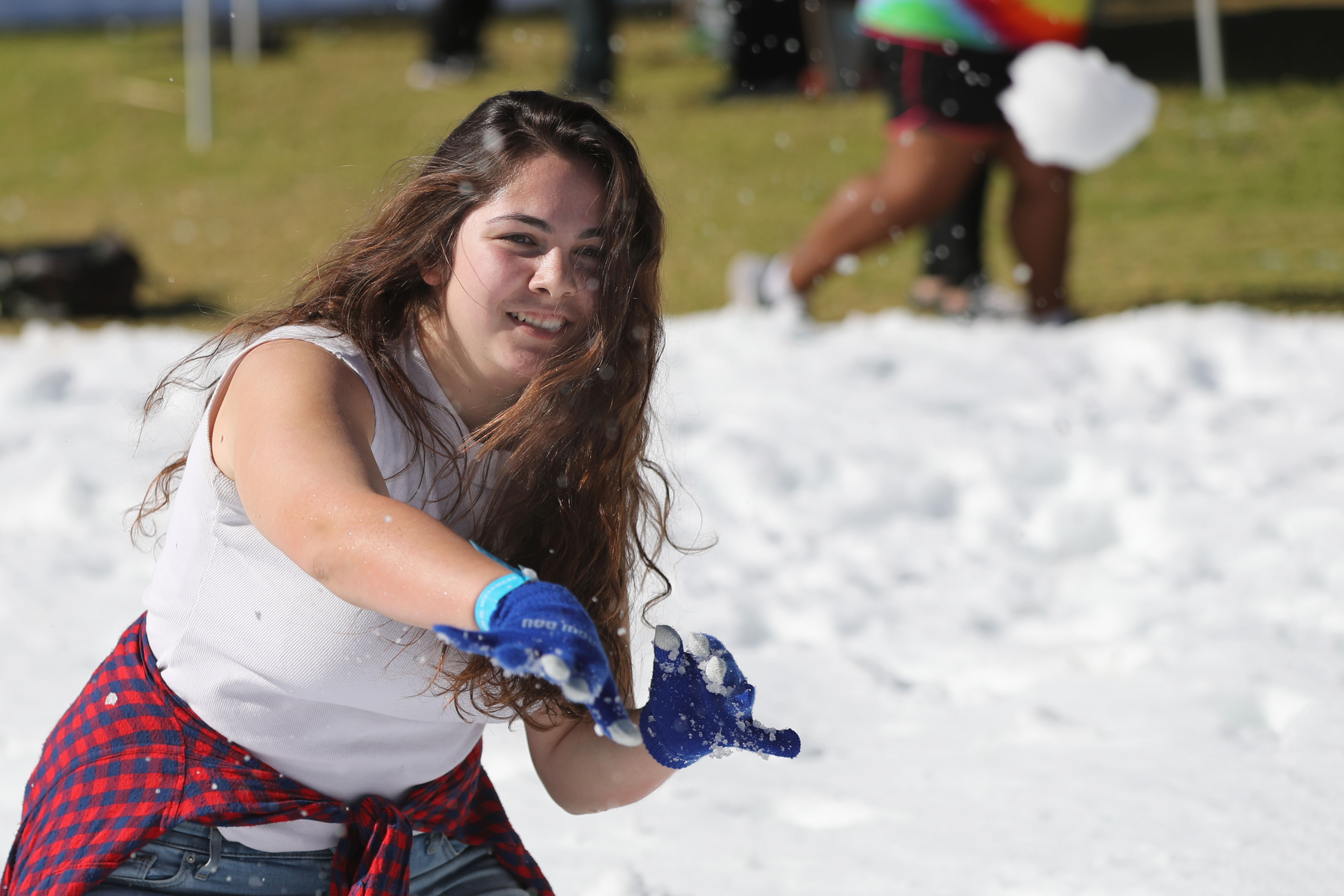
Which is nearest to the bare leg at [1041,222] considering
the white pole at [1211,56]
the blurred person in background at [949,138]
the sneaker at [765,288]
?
the blurred person in background at [949,138]

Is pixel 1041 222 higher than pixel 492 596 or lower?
lower

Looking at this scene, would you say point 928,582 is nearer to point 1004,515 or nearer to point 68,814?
point 1004,515

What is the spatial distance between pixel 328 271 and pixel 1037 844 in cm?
104

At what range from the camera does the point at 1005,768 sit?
1828 mm

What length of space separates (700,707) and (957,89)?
2528mm

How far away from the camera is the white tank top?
1209 millimetres

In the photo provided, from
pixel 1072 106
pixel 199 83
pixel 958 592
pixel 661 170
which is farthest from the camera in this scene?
pixel 199 83

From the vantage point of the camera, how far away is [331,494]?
1028mm

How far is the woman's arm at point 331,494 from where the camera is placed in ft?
3.18

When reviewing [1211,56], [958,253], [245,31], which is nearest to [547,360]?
[958,253]

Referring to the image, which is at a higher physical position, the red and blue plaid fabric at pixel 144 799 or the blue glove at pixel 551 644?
the blue glove at pixel 551 644

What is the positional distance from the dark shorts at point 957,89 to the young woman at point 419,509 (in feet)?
7.47

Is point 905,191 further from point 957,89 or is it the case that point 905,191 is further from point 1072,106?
point 1072,106

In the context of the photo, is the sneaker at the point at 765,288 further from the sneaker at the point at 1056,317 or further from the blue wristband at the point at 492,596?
the blue wristband at the point at 492,596
